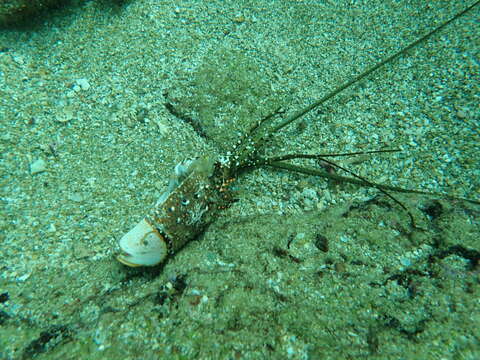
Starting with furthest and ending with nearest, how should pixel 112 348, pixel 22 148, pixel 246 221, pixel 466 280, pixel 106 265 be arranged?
1. pixel 22 148
2. pixel 246 221
3. pixel 106 265
4. pixel 466 280
5. pixel 112 348

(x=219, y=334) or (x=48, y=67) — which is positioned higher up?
(x=48, y=67)

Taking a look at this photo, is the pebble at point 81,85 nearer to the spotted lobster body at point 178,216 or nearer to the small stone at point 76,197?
the small stone at point 76,197

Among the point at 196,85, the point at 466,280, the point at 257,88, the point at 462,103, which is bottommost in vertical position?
the point at 466,280

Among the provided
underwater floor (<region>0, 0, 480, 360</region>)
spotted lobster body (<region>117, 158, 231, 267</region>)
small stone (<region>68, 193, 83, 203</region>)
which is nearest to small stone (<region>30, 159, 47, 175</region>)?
underwater floor (<region>0, 0, 480, 360</region>)

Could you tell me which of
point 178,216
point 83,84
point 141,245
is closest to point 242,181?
point 178,216

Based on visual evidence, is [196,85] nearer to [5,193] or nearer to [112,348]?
[5,193]

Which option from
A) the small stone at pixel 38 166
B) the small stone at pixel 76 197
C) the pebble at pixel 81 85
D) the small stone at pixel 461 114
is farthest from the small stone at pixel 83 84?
the small stone at pixel 461 114

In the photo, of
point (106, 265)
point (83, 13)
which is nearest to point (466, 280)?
point (106, 265)

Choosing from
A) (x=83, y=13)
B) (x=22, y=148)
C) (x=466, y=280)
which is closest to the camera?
→ (x=466, y=280)
